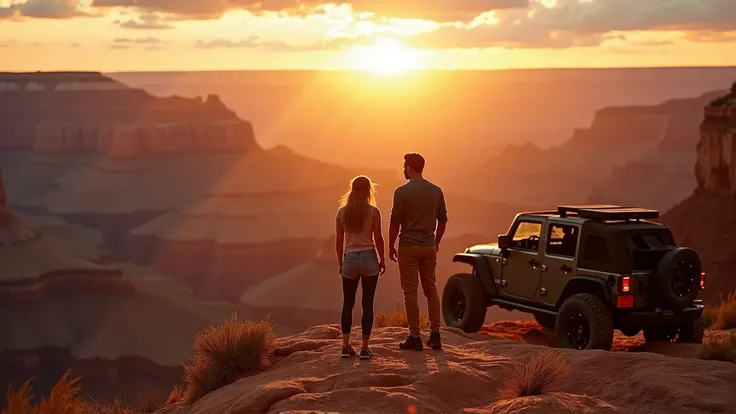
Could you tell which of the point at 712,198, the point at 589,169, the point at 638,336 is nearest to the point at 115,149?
the point at 589,169

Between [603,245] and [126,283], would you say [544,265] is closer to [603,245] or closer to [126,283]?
[603,245]

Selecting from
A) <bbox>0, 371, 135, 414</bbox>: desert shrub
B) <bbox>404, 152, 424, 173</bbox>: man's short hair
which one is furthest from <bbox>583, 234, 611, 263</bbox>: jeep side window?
<bbox>0, 371, 135, 414</bbox>: desert shrub

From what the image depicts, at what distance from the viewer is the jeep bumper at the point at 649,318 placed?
39.1 ft

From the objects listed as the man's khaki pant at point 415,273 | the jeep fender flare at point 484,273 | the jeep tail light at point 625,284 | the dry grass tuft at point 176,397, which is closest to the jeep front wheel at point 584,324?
the jeep tail light at point 625,284

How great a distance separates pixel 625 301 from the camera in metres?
11.9

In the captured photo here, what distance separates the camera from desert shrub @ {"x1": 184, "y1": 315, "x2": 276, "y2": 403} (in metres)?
10.9

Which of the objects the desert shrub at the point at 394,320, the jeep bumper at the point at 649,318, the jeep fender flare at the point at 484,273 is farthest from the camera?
the desert shrub at the point at 394,320

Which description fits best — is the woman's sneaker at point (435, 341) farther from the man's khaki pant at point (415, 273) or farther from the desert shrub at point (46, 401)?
the desert shrub at point (46, 401)

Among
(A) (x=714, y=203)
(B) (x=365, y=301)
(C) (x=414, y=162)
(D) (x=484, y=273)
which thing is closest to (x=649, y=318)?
(D) (x=484, y=273)

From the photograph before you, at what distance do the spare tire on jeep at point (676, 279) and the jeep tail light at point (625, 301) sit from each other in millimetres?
328

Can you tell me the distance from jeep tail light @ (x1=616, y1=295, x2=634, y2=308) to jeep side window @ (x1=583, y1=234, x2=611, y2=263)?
1.61ft

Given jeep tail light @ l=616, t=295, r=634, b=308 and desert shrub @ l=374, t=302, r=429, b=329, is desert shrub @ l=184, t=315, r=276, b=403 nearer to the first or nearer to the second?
desert shrub @ l=374, t=302, r=429, b=329

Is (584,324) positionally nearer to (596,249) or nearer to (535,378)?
(596,249)

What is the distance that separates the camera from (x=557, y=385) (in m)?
9.33
